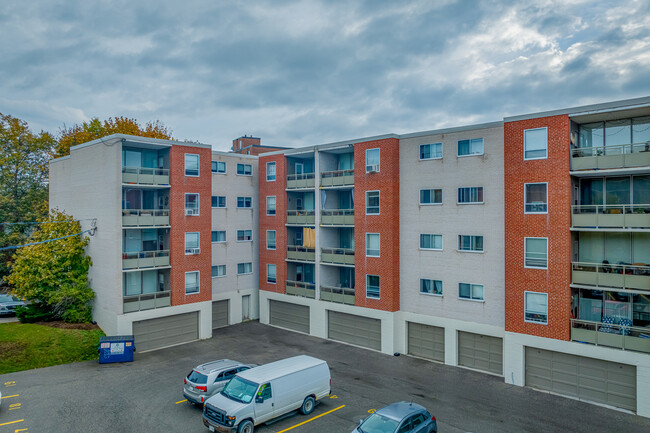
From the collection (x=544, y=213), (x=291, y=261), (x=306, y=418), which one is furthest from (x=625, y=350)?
(x=291, y=261)

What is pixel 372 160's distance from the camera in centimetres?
2925

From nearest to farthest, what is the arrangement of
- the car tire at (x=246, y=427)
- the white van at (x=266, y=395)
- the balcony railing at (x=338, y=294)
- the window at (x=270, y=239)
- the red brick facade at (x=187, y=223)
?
the car tire at (x=246, y=427) → the white van at (x=266, y=395) → the red brick facade at (x=187, y=223) → the balcony railing at (x=338, y=294) → the window at (x=270, y=239)

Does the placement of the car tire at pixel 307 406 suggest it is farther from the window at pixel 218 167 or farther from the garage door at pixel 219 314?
the window at pixel 218 167

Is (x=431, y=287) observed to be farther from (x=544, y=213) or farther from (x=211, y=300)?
(x=211, y=300)

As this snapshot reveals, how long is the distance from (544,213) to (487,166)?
4371 millimetres

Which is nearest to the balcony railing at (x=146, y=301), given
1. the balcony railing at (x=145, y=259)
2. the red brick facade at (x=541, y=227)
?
the balcony railing at (x=145, y=259)

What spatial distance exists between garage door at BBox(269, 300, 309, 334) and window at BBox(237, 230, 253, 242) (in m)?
5.88

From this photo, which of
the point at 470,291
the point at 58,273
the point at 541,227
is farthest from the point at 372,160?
the point at 58,273

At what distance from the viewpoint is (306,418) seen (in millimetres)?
18500

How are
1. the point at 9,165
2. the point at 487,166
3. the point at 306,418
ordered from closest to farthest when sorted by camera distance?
the point at 306,418
the point at 487,166
the point at 9,165

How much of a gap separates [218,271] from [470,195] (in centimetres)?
2108

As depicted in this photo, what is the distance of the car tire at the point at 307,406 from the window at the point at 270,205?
63.6 ft

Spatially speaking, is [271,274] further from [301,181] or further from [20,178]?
[20,178]

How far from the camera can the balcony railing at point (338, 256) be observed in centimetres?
3081
